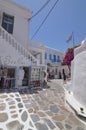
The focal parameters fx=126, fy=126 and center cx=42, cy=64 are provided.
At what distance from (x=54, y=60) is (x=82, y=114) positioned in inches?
1007

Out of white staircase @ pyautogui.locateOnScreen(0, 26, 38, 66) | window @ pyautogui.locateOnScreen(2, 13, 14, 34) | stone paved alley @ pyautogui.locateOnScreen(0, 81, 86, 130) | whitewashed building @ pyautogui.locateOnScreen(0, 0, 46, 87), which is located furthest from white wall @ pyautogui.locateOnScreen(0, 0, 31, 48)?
stone paved alley @ pyautogui.locateOnScreen(0, 81, 86, 130)

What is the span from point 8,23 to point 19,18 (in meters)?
1.33

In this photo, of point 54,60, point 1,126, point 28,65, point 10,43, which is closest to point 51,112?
point 1,126

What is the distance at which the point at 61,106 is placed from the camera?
6375 millimetres

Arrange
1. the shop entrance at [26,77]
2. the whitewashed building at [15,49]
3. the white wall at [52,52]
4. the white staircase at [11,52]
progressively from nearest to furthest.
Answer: the white staircase at [11,52], the whitewashed building at [15,49], the shop entrance at [26,77], the white wall at [52,52]

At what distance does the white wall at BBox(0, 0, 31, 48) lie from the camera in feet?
37.8

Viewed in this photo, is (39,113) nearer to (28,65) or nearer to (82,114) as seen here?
(82,114)

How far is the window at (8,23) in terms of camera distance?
37.9 ft

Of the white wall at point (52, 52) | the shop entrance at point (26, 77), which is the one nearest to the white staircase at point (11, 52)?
the shop entrance at point (26, 77)

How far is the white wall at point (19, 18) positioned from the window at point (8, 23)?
290 mm

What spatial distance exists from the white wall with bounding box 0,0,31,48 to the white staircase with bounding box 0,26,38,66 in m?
2.66

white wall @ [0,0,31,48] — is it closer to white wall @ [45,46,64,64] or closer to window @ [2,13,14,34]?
window @ [2,13,14,34]

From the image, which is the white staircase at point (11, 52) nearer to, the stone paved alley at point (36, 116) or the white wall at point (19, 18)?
the white wall at point (19, 18)

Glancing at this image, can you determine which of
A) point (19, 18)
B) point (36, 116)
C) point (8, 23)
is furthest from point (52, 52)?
point (36, 116)
